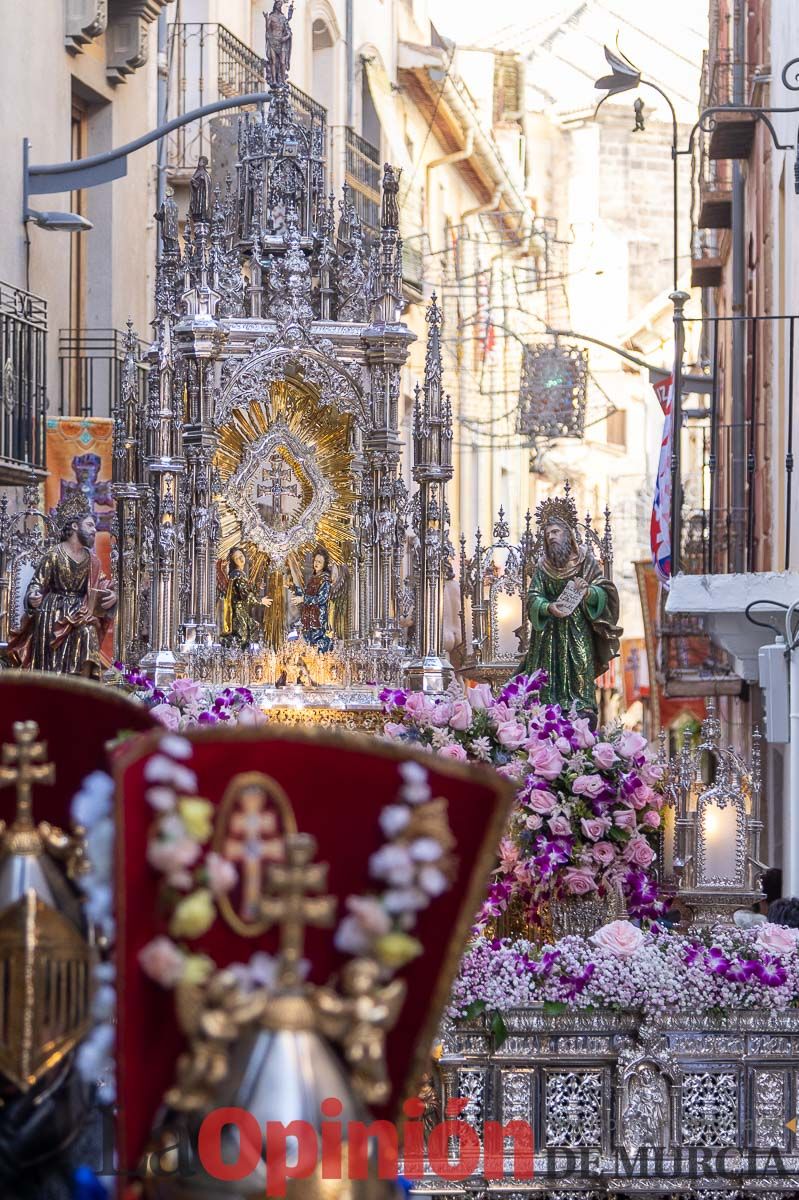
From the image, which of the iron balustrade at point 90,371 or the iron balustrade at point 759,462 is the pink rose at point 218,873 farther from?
the iron balustrade at point 90,371

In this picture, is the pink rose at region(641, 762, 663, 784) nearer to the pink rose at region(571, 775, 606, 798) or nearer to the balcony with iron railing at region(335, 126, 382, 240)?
the pink rose at region(571, 775, 606, 798)

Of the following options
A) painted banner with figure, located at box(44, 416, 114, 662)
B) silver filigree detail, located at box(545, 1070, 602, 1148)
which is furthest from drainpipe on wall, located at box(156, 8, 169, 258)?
silver filigree detail, located at box(545, 1070, 602, 1148)

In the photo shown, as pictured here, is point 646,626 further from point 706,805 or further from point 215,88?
point 706,805

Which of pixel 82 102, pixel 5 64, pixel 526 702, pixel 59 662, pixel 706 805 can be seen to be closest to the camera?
pixel 706 805

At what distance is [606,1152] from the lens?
7.23 meters

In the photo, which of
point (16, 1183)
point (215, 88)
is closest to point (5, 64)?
point (215, 88)

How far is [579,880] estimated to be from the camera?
9156mm

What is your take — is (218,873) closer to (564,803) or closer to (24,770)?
(24,770)

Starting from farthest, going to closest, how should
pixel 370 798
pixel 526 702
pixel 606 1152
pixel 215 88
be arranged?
pixel 215 88, pixel 526 702, pixel 606 1152, pixel 370 798

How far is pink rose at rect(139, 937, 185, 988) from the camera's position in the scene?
3.08m

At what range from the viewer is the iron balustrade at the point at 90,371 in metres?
17.2

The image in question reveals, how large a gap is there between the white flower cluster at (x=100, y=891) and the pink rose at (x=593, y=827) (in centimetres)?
588

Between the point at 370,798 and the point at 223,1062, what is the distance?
19.0 inches

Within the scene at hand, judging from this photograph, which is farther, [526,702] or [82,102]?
[82,102]
